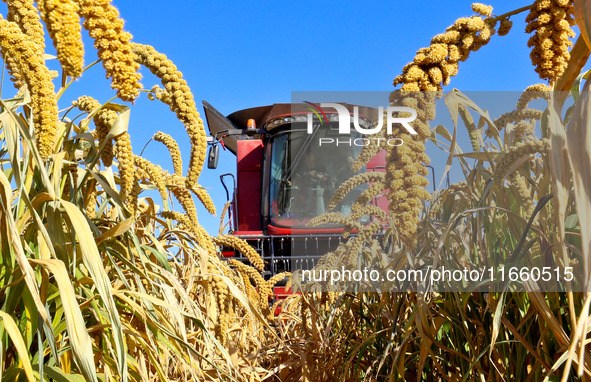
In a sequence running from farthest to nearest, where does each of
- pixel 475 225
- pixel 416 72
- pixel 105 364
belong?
pixel 475 225, pixel 105 364, pixel 416 72

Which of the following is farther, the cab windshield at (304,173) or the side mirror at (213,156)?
the side mirror at (213,156)

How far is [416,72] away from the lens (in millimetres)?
712

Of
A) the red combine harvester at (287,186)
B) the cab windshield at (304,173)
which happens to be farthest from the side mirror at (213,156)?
the cab windshield at (304,173)

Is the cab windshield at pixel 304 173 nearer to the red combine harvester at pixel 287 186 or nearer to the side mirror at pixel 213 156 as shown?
the red combine harvester at pixel 287 186

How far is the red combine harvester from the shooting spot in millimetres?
6227

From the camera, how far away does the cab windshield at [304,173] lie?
20.2 feet

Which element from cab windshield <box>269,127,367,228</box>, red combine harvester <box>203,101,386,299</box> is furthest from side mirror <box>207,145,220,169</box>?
cab windshield <box>269,127,367,228</box>

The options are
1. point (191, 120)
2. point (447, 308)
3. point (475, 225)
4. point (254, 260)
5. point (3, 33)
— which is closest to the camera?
point (3, 33)

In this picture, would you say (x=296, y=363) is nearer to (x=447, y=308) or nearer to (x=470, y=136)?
(x=447, y=308)

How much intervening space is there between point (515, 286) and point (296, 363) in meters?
1.29

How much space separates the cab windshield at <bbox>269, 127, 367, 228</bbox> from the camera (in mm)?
6170

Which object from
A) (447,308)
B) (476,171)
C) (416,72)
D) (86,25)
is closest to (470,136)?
(476,171)

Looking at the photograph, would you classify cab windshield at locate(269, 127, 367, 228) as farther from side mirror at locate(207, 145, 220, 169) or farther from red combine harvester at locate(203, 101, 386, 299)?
side mirror at locate(207, 145, 220, 169)

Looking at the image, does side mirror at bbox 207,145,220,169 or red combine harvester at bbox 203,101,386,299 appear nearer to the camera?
red combine harvester at bbox 203,101,386,299
